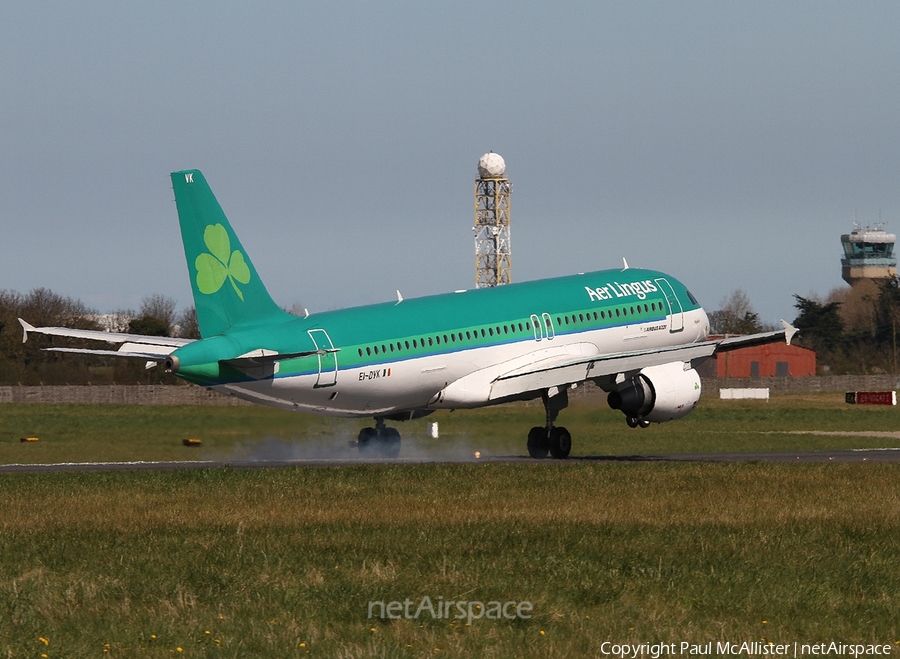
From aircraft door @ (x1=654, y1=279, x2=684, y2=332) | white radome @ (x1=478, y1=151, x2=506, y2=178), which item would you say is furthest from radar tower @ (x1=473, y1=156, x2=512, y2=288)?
aircraft door @ (x1=654, y1=279, x2=684, y2=332)

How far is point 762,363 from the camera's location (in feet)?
474

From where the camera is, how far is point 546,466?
41344 millimetres

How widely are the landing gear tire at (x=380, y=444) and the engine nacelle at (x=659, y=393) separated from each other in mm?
7344

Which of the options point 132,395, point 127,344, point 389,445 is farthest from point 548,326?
point 132,395

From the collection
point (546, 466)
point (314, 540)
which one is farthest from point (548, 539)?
point (546, 466)

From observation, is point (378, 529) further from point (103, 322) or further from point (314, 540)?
point (103, 322)

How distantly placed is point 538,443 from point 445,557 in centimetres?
2534

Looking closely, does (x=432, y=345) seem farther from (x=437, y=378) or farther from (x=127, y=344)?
(x=127, y=344)

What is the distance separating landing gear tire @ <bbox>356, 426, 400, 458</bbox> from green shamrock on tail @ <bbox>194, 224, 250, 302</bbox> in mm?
9388

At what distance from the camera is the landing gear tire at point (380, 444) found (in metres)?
49.0

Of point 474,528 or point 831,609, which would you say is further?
point 474,528

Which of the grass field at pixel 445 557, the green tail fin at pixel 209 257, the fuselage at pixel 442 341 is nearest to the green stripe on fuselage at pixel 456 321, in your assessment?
the fuselage at pixel 442 341

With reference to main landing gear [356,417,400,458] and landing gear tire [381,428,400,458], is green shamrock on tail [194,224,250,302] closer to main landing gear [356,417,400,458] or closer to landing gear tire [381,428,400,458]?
main landing gear [356,417,400,458]

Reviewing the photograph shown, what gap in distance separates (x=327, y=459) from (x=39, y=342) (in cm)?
6938
